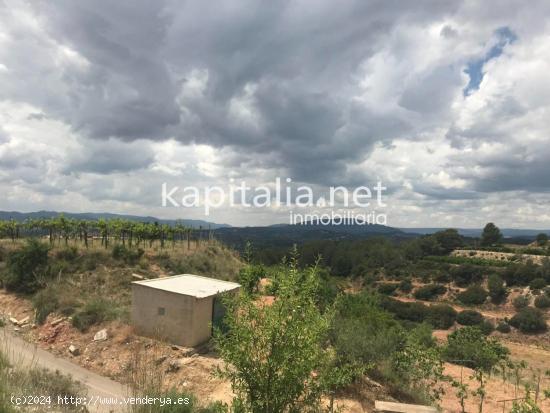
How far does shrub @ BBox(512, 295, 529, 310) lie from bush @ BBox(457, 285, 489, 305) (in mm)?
4430

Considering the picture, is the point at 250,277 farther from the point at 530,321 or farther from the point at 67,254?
the point at 530,321

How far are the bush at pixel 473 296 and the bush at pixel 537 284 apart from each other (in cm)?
575

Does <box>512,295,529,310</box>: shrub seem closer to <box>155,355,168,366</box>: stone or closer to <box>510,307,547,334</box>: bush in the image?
<box>510,307,547,334</box>: bush

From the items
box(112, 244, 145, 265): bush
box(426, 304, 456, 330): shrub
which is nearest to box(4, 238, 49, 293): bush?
box(112, 244, 145, 265): bush

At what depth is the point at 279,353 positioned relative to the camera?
4820 millimetres

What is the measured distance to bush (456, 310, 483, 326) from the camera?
4751cm

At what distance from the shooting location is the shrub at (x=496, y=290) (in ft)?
178

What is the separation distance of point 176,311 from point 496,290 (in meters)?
53.9

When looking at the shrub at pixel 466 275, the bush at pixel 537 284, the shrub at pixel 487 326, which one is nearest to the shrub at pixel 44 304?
the shrub at pixel 487 326

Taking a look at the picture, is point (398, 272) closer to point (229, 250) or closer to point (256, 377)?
point (229, 250)

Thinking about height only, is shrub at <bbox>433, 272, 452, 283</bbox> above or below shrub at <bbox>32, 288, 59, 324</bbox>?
Result: below

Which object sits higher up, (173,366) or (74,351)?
(173,366)

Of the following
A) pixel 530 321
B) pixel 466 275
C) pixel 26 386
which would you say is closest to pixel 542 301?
pixel 530 321

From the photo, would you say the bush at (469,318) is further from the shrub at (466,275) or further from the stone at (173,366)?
the stone at (173,366)
